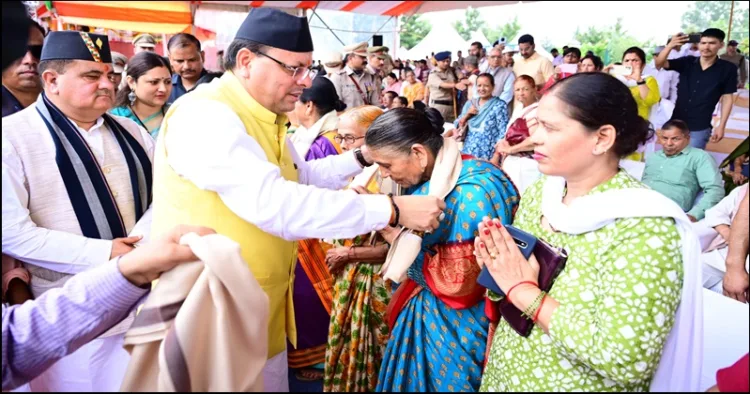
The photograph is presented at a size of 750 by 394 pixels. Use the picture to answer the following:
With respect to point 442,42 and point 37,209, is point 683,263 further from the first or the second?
point 442,42

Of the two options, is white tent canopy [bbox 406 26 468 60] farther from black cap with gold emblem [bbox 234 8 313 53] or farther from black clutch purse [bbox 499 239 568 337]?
black clutch purse [bbox 499 239 568 337]

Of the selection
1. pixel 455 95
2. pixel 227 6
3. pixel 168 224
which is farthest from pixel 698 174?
pixel 227 6

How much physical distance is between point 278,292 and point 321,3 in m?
11.3

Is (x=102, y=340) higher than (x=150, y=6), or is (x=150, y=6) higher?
(x=150, y=6)

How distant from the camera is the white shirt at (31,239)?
168 cm

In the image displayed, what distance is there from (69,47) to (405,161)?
4.36 feet

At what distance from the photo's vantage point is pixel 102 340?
6.09ft

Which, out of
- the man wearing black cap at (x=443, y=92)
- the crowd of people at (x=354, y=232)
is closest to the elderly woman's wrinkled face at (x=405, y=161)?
the crowd of people at (x=354, y=232)

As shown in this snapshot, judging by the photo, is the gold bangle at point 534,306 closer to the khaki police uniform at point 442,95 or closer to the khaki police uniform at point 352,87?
the khaki police uniform at point 352,87

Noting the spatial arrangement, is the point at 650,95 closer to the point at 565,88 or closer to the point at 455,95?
the point at 455,95

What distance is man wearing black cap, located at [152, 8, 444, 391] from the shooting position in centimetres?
144

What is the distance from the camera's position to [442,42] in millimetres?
14352

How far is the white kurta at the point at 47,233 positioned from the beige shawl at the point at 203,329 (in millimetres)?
815

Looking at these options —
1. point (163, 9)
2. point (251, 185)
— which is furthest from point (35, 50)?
point (163, 9)
